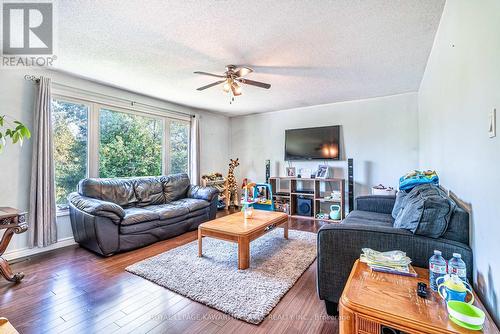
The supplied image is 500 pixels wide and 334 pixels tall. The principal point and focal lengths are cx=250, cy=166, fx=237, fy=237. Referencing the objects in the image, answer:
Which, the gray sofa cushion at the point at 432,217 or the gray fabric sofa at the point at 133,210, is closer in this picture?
the gray sofa cushion at the point at 432,217

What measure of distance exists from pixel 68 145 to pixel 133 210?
51.3 inches

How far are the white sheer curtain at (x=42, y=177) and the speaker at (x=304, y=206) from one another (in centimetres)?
395

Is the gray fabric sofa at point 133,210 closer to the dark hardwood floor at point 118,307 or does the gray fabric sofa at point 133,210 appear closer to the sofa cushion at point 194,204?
the sofa cushion at point 194,204

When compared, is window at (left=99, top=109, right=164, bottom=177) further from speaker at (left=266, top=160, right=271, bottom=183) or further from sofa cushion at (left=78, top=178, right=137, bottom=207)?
speaker at (left=266, top=160, right=271, bottom=183)

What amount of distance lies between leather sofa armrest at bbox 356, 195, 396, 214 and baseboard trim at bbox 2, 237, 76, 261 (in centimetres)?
395

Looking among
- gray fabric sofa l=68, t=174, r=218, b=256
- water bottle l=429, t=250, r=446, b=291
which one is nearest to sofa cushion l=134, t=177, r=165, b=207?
gray fabric sofa l=68, t=174, r=218, b=256

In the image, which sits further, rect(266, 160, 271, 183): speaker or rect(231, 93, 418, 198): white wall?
rect(266, 160, 271, 183): speaker

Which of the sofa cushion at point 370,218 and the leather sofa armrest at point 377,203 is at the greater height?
the leather sofa armrest at point 377,203

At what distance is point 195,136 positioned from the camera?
16.8 ft

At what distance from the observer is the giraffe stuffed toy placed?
5.73 metres

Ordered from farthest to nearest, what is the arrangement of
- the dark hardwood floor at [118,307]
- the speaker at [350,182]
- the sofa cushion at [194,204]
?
the speaker at [350,182], the sofa cushion at [194,204], the dark hardwood floor at [118,307]

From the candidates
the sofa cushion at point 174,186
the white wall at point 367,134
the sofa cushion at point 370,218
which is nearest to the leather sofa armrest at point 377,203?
the sofa cushion at point 370,218

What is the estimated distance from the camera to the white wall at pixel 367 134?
416 cm

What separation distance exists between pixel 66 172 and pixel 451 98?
14.6 feet
